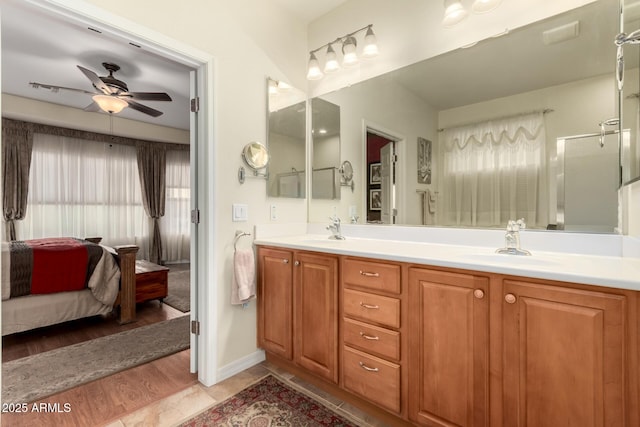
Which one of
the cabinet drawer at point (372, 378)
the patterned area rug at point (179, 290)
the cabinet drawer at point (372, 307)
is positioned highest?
the cabinet drawer at point (372, 307)

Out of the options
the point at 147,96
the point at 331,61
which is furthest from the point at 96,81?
the point at 331,61

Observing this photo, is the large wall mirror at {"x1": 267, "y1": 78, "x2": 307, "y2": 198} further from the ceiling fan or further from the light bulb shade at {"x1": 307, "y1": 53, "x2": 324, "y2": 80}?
the ceiling fan

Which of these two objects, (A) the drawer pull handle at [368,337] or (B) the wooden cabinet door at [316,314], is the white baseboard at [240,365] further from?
(A) the drawer pull handle at [368,337]

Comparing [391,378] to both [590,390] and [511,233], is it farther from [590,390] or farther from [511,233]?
[511,233]

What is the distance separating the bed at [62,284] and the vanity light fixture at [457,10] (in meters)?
3.18

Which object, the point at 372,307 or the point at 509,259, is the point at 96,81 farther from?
the point at 509,259

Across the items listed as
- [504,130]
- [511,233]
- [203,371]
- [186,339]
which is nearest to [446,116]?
[504,130]

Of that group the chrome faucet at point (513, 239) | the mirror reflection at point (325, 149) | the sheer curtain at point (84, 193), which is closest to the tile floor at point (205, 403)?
the chrome faucet at point (513, 239)

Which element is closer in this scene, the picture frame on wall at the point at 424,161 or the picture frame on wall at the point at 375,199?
the picture frame on wall at the point at 424,161

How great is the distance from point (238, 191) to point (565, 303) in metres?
1.77

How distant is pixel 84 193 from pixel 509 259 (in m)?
5.76

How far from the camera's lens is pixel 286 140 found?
2350 millimetres

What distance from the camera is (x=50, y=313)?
257 cm

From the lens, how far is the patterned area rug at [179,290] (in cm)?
337
